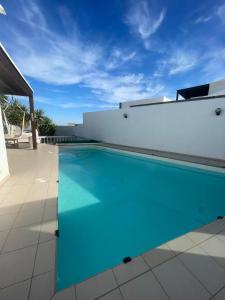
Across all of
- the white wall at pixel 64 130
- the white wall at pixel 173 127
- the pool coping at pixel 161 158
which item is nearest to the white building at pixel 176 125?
the white wall at pixel 173 127

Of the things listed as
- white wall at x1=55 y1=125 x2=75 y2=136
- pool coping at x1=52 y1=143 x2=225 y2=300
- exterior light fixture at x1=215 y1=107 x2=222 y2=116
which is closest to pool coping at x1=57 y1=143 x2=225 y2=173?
exterior light fixture at x1=215 y1=107 x2=222 y2=116

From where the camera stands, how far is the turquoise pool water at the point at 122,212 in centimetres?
199

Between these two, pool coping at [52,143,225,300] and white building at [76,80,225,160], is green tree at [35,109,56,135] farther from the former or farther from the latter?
pool coping at [52,143,225,300]

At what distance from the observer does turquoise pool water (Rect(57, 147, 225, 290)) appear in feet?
6.52

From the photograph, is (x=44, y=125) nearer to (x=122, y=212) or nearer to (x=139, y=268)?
(x=122, y=212)

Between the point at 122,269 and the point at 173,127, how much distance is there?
724 centimetres

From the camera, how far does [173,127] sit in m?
7.71

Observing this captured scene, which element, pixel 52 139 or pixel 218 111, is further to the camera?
pixel 52 139

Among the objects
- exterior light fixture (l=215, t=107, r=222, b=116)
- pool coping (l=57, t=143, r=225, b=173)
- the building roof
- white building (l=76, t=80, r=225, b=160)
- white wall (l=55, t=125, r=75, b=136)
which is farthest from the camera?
white wall (l=55, t=125, r=75, b=136)

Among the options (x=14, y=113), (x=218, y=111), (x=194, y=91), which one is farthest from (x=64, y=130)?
(x=218, y=111)

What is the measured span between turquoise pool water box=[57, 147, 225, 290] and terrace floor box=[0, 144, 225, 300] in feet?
0.99

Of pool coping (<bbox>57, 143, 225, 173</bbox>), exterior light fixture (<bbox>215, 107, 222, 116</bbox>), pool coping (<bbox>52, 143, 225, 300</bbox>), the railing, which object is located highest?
exterior light fixture (<bbox>215, 107, 222, 116</bbox>)

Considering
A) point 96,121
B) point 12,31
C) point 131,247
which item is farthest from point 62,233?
point 96,121

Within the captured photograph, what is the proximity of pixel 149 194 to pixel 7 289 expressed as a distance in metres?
3.18
